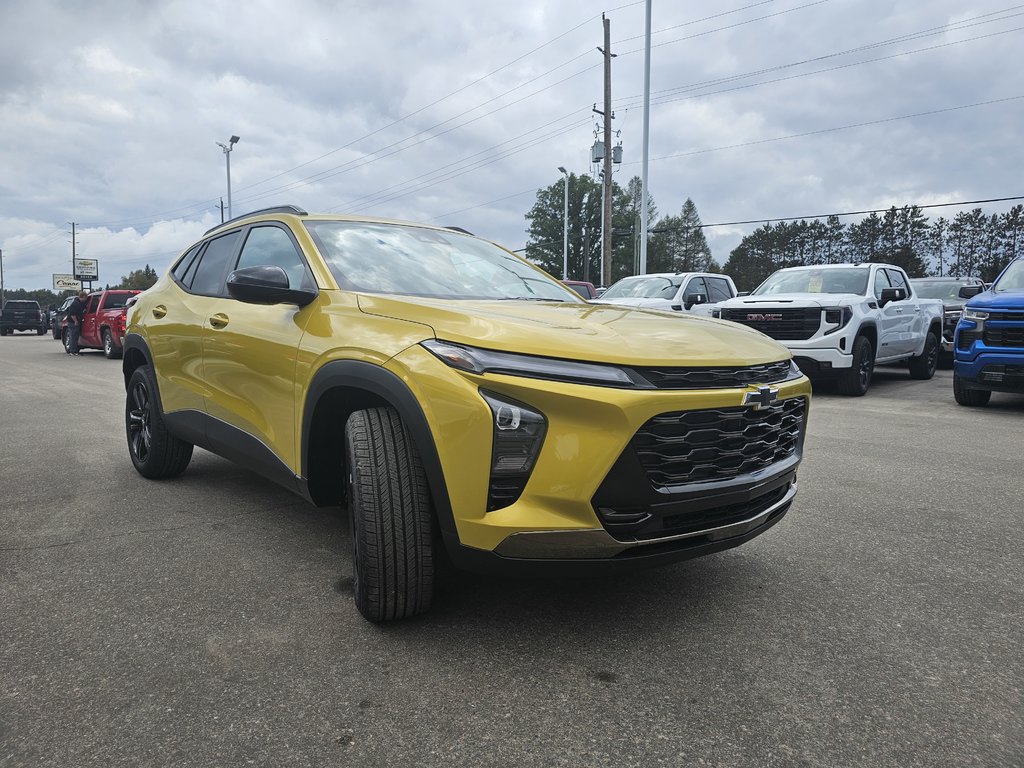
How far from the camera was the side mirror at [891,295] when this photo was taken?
9297mm

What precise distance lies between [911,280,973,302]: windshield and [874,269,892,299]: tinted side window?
16.4ft

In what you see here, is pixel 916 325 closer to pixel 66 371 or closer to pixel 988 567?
pixel 988 567

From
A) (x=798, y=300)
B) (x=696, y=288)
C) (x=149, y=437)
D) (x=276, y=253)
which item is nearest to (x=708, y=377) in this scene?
(x=276, y=253)

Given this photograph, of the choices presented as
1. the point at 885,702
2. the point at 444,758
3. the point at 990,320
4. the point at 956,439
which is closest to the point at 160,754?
the point at 444,758

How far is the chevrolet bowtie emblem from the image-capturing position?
7.75 ft

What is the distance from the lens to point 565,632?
8.18 feet

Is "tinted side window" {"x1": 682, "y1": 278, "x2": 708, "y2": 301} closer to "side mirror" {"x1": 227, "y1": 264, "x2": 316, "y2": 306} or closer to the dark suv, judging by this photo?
"side mirror" {"x1": 227, "y1": 264, "x2": 316, "y2": 306}

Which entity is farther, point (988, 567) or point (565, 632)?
point (988, 567)

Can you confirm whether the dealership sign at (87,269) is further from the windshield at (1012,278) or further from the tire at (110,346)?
the windshield at (1012,278)

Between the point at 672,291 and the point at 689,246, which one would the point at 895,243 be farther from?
the point at 672,291

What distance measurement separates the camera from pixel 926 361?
1152cm

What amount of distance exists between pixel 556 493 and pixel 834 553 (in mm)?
1860

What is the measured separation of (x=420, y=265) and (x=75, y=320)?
60.6 ft

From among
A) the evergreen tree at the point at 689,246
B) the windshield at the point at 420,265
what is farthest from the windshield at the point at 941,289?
the evergreen tree at the point at 689,246
